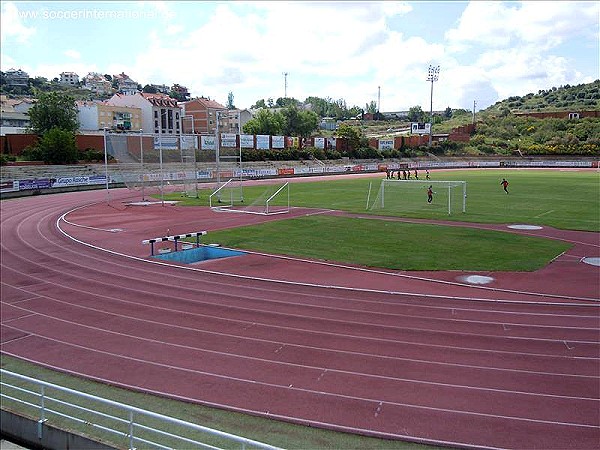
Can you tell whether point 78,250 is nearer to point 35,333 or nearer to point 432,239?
A: point 35,333

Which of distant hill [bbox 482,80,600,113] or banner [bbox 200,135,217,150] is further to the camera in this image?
distant hill [bbox 482,80,600,113]

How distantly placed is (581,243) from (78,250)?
75.1ft

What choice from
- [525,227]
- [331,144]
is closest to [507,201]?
[525,227]

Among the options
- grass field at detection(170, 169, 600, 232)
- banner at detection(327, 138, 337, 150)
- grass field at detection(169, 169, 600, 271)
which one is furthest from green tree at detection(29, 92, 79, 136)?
banner at detection(327, 138, 337, 150)

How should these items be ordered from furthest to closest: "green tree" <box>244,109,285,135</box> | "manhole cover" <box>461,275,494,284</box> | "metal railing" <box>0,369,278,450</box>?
"green tree" <box>244,109,285,135</box> → "manhole cover" <box>461,275,494,284</box> → "metal railing" <box>0,369,278,450</box>

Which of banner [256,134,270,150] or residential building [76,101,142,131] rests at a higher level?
residential building [76,101,142,131]

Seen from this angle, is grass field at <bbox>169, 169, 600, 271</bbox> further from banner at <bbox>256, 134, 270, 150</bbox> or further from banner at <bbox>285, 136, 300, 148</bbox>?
banner at <bbox>285, 136, 300, 148</bbox>

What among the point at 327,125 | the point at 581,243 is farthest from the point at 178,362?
the point at 327,125

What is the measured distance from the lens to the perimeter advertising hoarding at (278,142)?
88.4m

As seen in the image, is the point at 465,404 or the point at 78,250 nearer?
the point at 465,404

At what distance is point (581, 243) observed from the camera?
1022 inches

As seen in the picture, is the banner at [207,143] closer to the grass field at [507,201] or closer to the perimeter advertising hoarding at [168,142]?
the grass field at [507,201]

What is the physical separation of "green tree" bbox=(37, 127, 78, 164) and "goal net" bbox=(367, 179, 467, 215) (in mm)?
35950

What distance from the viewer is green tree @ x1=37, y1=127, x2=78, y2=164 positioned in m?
63.0
